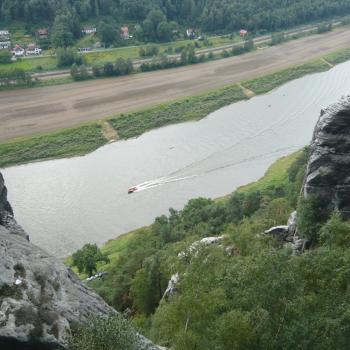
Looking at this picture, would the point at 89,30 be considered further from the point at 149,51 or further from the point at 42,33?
the point at 149,51

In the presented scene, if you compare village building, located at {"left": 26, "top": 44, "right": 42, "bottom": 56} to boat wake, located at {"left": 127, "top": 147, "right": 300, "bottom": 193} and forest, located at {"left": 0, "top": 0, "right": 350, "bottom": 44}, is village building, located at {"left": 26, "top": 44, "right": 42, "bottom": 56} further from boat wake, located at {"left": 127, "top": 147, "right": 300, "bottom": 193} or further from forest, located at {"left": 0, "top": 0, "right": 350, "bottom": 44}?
boat wake, located at {"left": 127, "top": 147, "right": 300, "bottom": 193}

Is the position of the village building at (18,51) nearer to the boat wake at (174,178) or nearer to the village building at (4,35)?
the village building at (4,35)

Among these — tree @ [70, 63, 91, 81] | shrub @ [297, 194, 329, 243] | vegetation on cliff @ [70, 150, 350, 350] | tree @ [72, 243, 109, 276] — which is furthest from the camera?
tree @ [70, 63, 91, 81]

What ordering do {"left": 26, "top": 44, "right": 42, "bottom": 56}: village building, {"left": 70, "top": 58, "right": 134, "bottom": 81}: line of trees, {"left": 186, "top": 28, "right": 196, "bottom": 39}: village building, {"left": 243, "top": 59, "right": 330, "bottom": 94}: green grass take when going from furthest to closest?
1. {"left": 186, "top": 28, "right": 196, "bottom": 39}: village building
2. {"left": 26, "top": 44, "right": 42, "bottom": 56}: village building
3. {"left": 70, "top": 58, "right": 134, "bottom": 81}: line of trees
4. {"left": 243, "top": 59, "right": 330, "bottom": 94}: green grass

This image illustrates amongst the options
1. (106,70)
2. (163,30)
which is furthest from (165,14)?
(106,70)

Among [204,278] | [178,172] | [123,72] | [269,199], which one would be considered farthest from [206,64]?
[204,278]

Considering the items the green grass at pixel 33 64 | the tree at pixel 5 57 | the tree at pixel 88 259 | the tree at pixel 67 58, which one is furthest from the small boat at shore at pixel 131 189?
the tree at pixel 5 57

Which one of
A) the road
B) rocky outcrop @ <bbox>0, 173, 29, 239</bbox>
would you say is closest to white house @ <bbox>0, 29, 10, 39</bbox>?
the road
